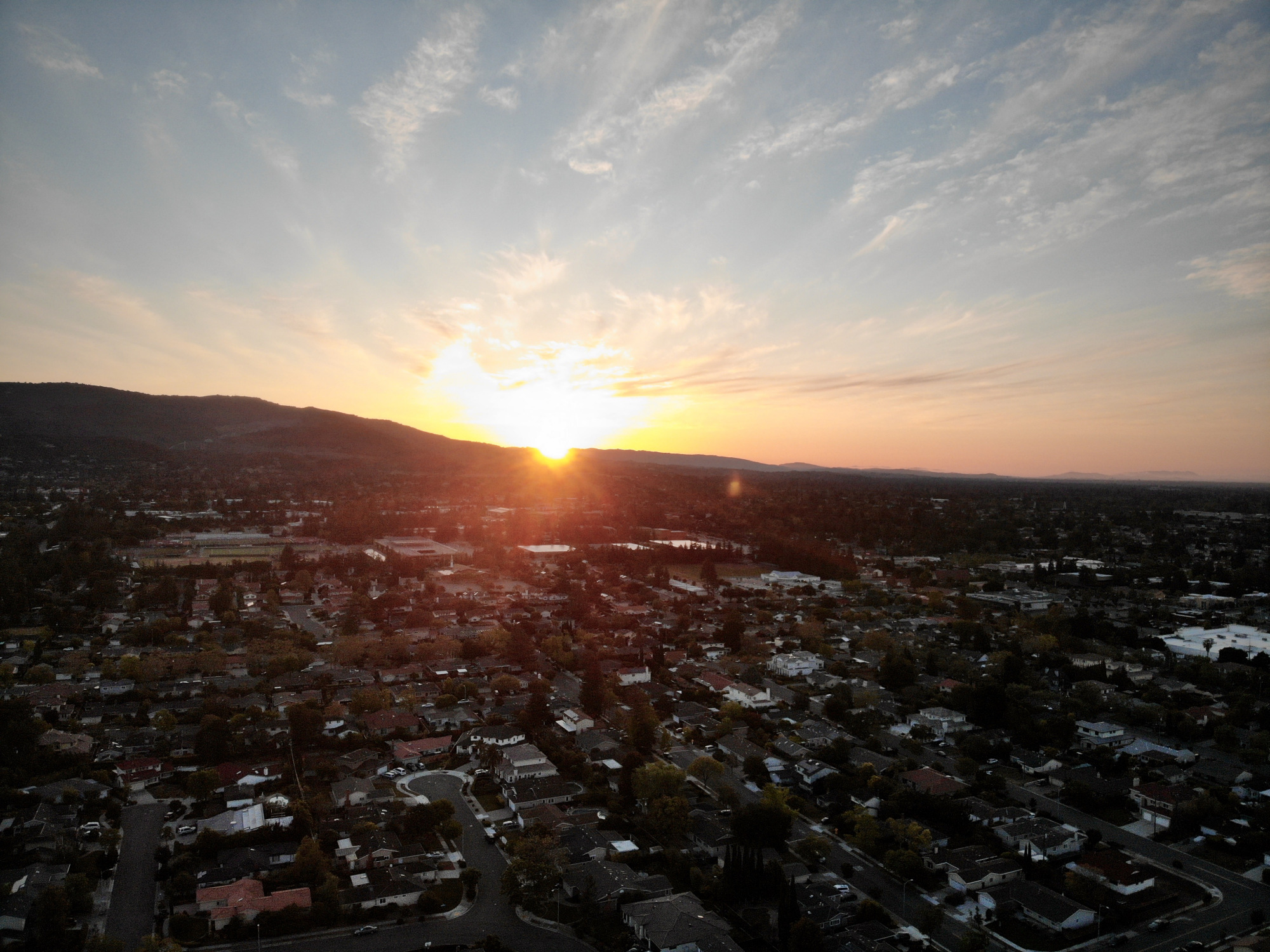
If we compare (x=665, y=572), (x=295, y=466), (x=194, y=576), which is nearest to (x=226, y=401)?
(x=295, y=466)

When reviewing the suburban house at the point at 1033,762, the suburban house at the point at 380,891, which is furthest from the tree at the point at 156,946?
the suburban house at the point at 1033,762

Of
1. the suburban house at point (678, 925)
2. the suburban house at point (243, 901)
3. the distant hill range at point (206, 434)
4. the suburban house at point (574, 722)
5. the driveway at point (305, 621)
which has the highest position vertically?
the distant hill range at point (206, 434)

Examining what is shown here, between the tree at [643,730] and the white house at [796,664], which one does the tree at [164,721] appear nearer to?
the tree at [643,730]

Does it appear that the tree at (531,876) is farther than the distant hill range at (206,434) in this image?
No

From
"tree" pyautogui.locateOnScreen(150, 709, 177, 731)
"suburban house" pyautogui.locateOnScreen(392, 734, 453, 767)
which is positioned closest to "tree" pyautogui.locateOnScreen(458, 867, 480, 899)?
"suburban house" pyautogui.locateOnScreen(392, 734, 453, 767)

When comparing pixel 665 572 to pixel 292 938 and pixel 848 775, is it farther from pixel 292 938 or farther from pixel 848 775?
pixel 292 938

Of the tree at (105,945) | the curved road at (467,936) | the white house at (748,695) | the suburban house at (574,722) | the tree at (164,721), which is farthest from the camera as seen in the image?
the white house at (748,695)

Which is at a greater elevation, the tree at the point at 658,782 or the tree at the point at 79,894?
the tree at the point at 658,782
